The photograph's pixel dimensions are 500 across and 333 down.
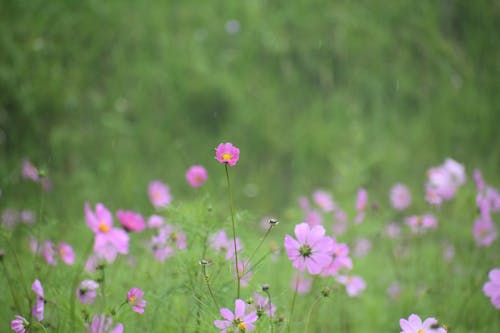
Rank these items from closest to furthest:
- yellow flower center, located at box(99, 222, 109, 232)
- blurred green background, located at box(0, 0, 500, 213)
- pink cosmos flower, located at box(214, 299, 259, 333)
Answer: pink cosmos flower, located at box(214, 299, 259, 333) < yellow flower center, located at box(99, 222, 109, 232) < blurred green background, located at box(0, 0, 500, 213)

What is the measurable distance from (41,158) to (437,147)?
6.60 feet

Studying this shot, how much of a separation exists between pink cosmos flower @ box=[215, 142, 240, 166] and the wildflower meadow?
571mm

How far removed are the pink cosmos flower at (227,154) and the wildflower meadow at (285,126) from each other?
57cm

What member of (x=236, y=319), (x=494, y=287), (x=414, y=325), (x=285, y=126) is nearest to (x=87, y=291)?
(x=236, y=319)

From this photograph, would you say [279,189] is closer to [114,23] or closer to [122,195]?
[122,195]

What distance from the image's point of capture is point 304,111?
2701 mm

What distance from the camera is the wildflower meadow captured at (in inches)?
56.9

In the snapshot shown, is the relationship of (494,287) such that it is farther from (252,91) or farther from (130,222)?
(252,91)

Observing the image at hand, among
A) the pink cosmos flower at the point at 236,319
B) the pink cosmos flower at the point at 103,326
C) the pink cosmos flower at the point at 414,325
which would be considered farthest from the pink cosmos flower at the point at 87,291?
the pink cosmos flower at the point at 414,325

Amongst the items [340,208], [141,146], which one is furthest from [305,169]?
[141,146]

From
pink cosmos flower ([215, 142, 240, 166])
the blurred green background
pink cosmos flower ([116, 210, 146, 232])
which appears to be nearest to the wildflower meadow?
the blurred green background

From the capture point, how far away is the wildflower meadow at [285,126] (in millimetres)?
1444

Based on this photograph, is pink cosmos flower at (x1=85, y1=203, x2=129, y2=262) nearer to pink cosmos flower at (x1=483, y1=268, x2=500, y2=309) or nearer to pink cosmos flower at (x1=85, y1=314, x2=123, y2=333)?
pink cosmos flower at (x1=85, y1=314, x2=123, y2=333)

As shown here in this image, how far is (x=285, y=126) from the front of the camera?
266 cm
